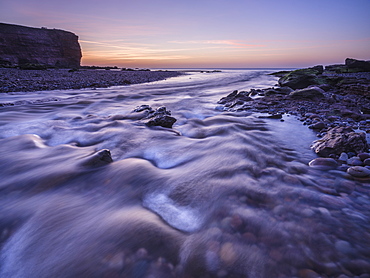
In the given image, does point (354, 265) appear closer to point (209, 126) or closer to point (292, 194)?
point (292, 194)

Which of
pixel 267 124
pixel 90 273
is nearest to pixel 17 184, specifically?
pixel 90 273

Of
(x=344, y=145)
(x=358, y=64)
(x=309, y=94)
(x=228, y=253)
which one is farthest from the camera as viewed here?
(x=358, y=64)

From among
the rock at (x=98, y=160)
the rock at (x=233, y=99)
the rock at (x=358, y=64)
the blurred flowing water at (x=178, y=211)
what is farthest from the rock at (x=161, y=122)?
the rock at (x=358, y=64)

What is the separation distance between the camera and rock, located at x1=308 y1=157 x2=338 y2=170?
255cm

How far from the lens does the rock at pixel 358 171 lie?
7.61 ft

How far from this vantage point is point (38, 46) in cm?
5303

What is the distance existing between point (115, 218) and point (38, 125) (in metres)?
4.35

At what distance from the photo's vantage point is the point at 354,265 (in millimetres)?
1277

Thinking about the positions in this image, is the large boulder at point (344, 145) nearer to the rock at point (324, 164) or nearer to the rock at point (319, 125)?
the rock at point (324, 164)

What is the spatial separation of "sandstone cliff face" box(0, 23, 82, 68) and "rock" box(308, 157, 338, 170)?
5592 centimetres

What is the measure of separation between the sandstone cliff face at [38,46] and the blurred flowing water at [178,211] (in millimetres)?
53939

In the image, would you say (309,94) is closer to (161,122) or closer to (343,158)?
(343,158)

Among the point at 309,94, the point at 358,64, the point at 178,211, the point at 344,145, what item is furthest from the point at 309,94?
the point at 358,64

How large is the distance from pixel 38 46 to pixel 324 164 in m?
70.0
